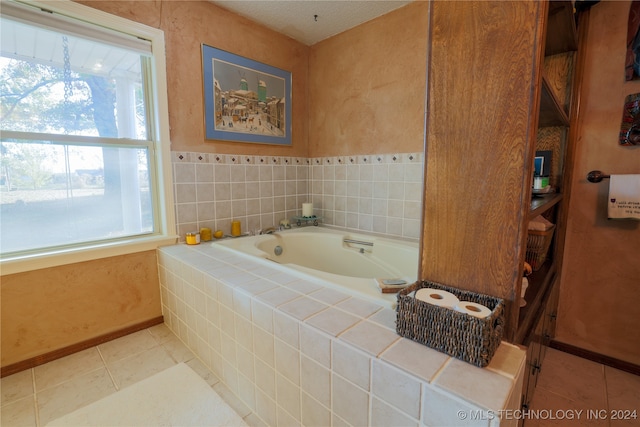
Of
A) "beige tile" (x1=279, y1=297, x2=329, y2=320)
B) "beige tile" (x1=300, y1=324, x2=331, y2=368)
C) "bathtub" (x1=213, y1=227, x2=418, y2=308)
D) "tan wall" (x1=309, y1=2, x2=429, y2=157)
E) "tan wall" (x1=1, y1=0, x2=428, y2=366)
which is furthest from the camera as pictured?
"tan wall" (x1=309, y1=2, x2=429, y2=157)

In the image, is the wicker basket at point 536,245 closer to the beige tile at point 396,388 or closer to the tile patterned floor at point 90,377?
the beige tile at point 396,388

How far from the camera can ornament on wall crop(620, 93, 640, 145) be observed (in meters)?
1.47

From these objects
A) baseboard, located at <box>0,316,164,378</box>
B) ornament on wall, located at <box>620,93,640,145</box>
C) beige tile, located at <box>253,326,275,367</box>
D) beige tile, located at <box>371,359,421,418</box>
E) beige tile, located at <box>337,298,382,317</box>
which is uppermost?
ornament on wall, located at <box>620,93,640,145</box>

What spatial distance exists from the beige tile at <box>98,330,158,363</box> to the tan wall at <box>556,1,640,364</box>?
105 inches

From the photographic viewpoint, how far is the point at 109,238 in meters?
1.78

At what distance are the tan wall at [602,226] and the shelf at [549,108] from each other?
192 mm

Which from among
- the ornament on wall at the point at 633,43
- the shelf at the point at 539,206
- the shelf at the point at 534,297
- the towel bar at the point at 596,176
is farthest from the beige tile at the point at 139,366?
the ornament on wall at the point at 633,43

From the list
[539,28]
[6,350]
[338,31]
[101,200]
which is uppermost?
[338,31]

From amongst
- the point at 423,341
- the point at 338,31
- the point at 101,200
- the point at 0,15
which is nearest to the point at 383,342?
the point at 423,341

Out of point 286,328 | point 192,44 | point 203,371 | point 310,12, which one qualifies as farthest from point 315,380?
point 310,12

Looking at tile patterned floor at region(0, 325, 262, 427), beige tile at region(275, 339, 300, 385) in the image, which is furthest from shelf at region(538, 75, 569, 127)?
tile patterned floor at region(0, 325, 262, 427)

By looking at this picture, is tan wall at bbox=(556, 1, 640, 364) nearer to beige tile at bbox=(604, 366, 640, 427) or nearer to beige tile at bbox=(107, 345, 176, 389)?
beige tile at bbox=(604, 366, 640, 427)

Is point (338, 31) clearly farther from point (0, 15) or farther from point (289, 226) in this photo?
point (0, 15)

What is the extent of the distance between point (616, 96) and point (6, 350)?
3520 mm
